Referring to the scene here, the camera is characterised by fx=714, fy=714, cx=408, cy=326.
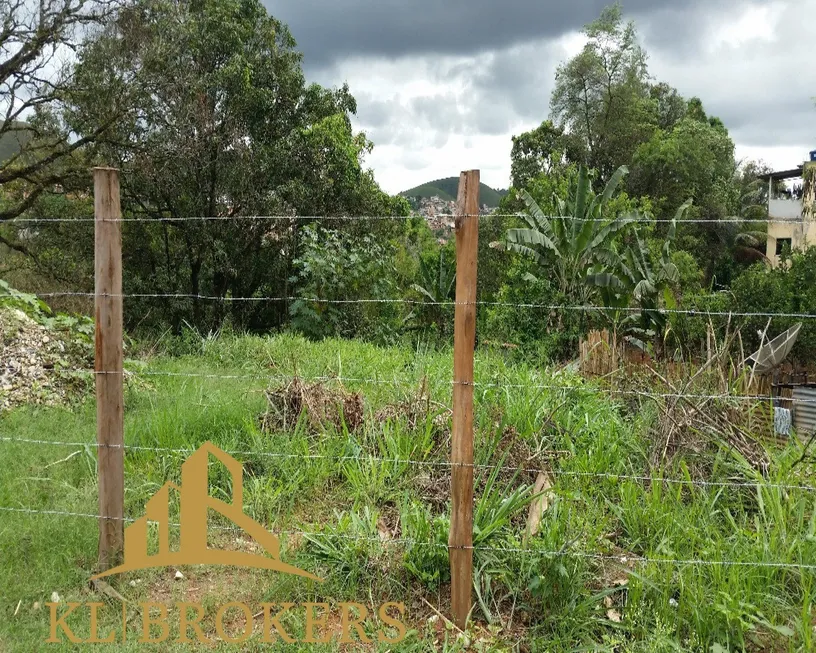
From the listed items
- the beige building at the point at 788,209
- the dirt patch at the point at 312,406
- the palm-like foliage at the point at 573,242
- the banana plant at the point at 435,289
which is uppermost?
the beige building at the point at 788,209

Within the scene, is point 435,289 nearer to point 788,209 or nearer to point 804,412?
point 804,412

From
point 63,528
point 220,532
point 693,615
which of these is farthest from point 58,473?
point 693,615

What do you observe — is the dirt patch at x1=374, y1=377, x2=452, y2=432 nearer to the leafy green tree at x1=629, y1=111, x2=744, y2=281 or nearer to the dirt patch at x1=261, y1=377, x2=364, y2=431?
the dirt patch at x1=261, y1=377, x2=364, y2=431

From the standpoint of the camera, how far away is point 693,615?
3201 millimetres

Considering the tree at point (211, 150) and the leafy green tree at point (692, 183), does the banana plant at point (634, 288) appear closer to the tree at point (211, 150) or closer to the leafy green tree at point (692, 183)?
the tree at point (211, 150)

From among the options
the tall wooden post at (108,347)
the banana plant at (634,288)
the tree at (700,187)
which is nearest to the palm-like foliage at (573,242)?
the banana plant at (634,288)

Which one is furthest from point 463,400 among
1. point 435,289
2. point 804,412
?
point 435,289

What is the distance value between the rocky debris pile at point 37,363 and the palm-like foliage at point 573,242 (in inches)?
278

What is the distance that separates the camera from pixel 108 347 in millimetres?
3604

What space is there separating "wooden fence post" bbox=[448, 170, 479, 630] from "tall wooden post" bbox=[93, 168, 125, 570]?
172 cm

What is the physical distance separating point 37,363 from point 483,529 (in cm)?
511

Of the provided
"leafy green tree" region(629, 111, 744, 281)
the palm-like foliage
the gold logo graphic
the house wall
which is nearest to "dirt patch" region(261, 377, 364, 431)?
the gold logo graphic

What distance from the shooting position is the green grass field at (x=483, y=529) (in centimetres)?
327

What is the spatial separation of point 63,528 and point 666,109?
3725 centimetres
